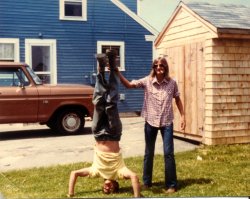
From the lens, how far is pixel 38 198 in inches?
220

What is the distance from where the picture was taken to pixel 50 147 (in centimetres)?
935

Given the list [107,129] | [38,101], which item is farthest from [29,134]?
[107,129]

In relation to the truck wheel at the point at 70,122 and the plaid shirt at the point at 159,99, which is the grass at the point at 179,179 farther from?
the truck wheel at the point at 70,122

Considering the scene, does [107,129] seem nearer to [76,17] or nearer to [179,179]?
[179,179]

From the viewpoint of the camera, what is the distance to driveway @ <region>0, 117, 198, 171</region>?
8.13 meters

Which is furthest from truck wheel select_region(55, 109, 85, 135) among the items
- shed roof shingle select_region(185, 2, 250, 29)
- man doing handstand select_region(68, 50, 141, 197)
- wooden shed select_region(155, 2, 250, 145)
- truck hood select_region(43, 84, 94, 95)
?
man doing handstand select_region(68, 50, 141, 197)

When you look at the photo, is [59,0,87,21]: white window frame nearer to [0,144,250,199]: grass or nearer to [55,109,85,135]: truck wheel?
[55,109,85,135]: truck wheel

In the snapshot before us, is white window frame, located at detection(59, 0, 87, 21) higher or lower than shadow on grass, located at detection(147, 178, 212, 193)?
higher

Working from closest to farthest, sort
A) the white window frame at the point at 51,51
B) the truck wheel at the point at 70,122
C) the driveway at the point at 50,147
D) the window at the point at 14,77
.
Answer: the driveway at the point at 50,147, the window at the point at 14,77, the truck wheel at the point at 70,122, the white window frame at the point at 51,51

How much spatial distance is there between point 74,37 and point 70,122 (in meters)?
5.79

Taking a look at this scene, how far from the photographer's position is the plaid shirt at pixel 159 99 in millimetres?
5738

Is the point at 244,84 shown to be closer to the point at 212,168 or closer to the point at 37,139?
the point at 212,168

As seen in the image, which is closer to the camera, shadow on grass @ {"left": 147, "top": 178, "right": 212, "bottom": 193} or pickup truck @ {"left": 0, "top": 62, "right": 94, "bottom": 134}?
shadow on grass @ {"left": 147, "top": 178, "right": 212, "bottom": 193}

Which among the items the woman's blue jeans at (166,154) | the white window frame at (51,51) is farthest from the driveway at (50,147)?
the white window frame at (51,51)
